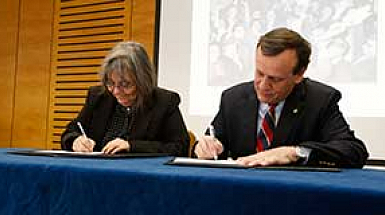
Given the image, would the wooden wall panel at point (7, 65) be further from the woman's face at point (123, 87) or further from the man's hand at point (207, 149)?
the man's hand at point (207, 149)

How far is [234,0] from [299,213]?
2991 millimetres

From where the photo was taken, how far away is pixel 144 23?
14.3 feet

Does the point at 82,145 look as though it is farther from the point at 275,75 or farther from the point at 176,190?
the point at 176,190

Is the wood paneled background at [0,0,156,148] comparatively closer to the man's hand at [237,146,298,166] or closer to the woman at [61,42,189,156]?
the woman at [61,42,189,156]

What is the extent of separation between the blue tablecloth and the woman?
899 millimetres

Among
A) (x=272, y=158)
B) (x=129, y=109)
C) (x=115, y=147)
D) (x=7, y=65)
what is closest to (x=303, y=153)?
(x=272, y=158)

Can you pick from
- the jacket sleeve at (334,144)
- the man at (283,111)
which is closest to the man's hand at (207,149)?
the man at (283,111)

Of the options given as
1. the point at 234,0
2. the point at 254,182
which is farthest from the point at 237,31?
the point at 254,182

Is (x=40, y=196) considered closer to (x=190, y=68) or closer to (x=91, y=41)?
(x=190, y=68)

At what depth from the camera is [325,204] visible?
107cm

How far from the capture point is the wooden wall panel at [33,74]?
486 cm

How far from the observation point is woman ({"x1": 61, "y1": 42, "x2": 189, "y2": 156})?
248 cm

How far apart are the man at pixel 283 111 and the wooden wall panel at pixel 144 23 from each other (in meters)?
2.25

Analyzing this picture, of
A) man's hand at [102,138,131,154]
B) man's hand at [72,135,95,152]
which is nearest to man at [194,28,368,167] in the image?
man's hand at [102,138,131,154]
